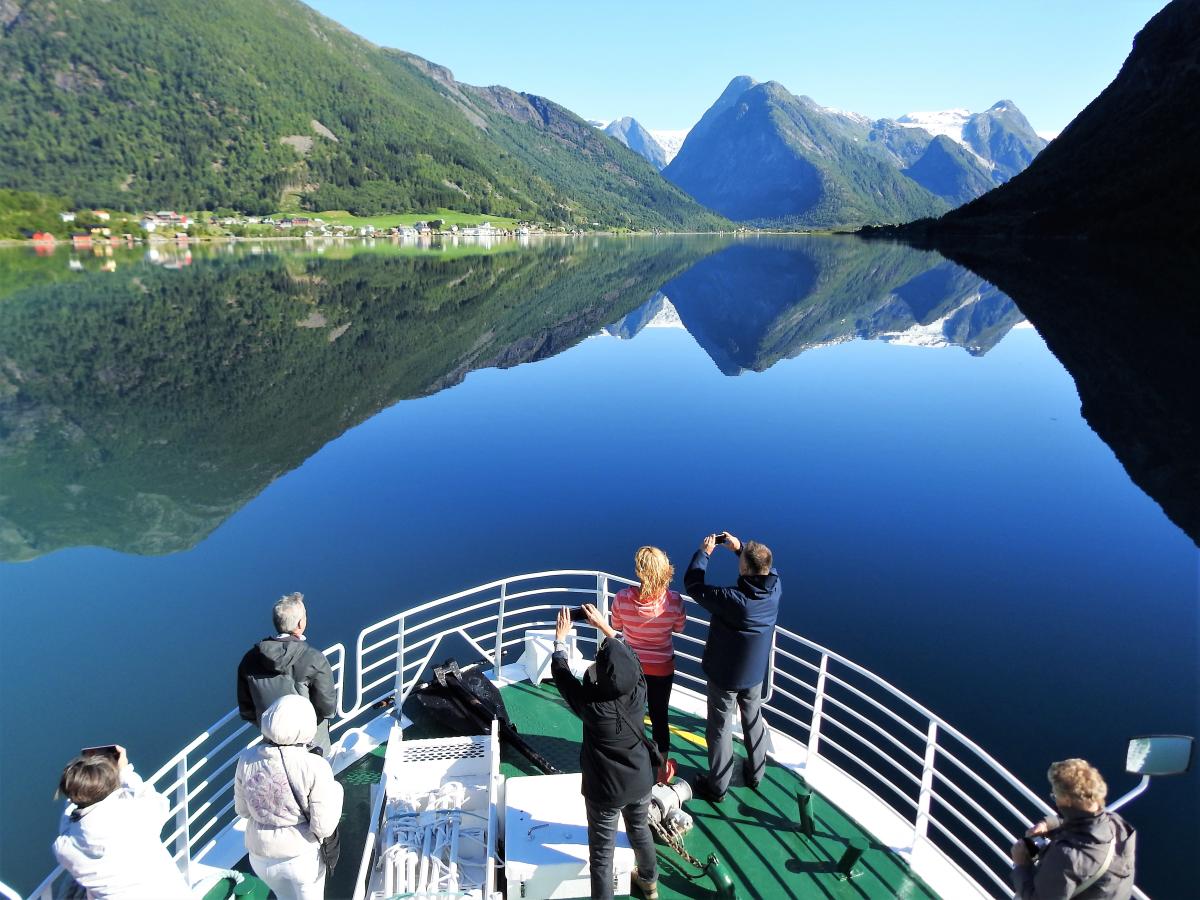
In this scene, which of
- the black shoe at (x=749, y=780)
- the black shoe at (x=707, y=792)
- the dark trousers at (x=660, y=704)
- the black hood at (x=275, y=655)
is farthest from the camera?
the black shoe at (x=749, y=780)

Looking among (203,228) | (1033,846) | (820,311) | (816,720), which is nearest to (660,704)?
(816,720)

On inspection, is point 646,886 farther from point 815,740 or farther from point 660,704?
point 815,740

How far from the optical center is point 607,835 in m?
4.64

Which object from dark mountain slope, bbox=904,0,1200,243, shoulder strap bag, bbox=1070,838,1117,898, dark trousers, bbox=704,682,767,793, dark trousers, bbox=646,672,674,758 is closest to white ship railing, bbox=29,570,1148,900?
dark trousers, bbox=704,682,767,793

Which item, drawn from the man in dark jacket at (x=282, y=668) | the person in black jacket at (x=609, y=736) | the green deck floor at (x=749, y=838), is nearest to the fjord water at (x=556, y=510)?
the green deck floor at (x=749, y=838)

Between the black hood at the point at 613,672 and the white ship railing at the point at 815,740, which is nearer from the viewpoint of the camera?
the black hood at the point at 613,672

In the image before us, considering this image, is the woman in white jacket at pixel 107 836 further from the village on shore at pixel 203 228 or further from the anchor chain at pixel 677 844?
the village on shore at pixel 203 228

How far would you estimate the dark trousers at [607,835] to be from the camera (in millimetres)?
4586

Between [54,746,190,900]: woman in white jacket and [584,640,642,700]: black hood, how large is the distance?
8.13 feet

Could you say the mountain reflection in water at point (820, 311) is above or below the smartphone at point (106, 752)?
above

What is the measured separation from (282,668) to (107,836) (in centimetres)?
152

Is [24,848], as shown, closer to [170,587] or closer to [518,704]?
[518,704]

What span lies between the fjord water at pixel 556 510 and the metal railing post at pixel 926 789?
3.20 metres

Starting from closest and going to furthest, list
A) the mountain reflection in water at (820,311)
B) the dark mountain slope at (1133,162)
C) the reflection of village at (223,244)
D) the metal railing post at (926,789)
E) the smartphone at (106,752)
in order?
the smartphone at (106,752) < the metal railing post at (926,789) < the mountain reflection in water at (820,311) < the dark mountain slope at (1133,162) < the reflection of village at (223,244)
